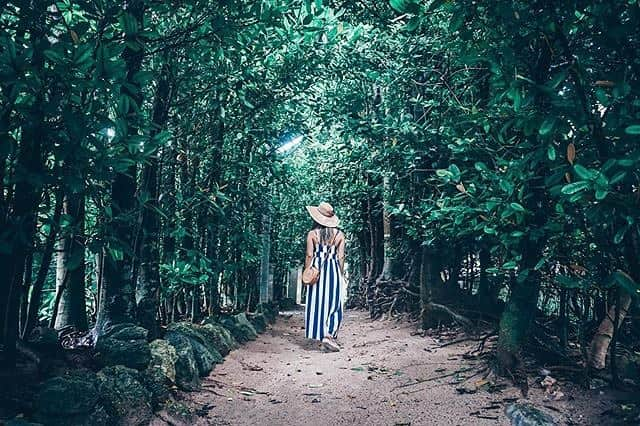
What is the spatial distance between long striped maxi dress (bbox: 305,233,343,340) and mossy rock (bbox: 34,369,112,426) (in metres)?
4.59

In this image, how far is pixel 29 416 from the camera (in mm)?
2381

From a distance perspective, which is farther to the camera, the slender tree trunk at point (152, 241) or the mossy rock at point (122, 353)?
the slender tree trunk at point (152, 241)

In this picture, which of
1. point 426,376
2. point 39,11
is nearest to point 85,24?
point 39,11

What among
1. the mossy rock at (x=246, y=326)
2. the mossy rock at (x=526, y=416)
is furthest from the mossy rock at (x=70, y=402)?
the mossy rock at (x=246, y=326)

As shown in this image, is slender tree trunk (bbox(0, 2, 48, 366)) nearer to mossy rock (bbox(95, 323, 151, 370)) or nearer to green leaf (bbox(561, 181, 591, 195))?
mossy rock (bbox(95, 323, 151, 370))

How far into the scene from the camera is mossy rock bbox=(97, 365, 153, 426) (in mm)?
2889

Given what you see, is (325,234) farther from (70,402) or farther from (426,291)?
(70,402)

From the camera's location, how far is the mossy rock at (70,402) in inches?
96.2

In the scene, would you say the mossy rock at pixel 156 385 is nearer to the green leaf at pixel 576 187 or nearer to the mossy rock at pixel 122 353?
the mossy rock at pixel 122 353

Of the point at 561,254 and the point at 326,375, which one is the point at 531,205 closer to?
the point at 561,254

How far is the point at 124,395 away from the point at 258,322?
19.6 ft

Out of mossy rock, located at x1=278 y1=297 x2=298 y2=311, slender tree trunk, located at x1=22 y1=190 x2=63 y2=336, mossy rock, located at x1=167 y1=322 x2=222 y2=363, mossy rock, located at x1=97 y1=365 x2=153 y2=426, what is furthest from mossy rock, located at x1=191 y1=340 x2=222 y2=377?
mossy rock, located at x1=278 y1=297 x2=298 y2=311

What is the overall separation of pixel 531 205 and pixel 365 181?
7.23 metres

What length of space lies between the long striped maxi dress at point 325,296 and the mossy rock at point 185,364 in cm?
296
